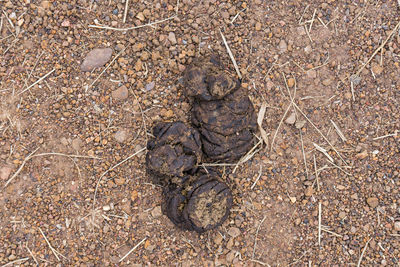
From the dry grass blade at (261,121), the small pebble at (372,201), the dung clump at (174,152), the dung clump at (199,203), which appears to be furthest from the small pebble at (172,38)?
the small pebble at (372,201)

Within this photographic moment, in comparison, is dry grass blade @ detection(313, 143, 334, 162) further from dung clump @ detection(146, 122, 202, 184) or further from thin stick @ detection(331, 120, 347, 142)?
dung clump @ detection(146, 122, 202, 184)

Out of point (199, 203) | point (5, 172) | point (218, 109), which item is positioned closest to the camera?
point (199, 203)

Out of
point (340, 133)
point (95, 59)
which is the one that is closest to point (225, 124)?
point (340, 133)

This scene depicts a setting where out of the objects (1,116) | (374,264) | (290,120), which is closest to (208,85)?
(290,120)

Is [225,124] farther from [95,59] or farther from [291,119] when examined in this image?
[95,59]

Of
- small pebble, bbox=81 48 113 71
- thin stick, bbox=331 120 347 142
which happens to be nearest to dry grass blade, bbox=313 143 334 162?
thin stick, bbox=331 120 347 142

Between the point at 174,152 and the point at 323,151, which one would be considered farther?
the point at 323,151

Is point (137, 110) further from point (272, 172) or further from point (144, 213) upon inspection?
point (272, 172)
